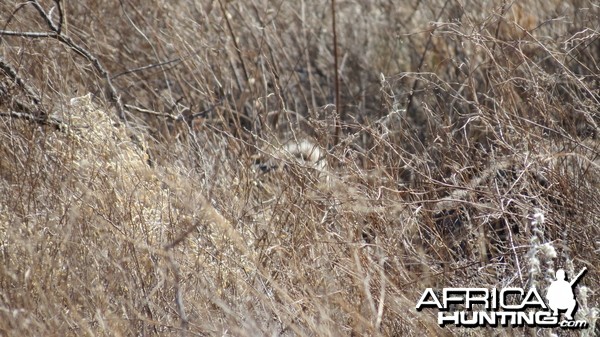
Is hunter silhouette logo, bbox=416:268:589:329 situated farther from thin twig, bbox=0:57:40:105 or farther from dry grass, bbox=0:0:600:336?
thin twig, bbox=0:57:40:105

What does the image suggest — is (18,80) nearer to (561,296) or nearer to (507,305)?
(507,305)

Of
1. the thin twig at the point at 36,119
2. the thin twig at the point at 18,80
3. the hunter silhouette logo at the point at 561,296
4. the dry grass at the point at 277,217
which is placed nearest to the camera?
the hunter silhouette logo at the point at 561,296

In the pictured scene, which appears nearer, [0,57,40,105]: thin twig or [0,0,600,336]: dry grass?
[0,0,600,336]: dry grass

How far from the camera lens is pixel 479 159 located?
3.61m

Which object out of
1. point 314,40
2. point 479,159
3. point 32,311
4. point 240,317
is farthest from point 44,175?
point 314,40

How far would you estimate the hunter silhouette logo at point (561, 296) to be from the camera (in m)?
2.71

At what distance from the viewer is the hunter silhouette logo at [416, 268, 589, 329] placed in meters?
2.71

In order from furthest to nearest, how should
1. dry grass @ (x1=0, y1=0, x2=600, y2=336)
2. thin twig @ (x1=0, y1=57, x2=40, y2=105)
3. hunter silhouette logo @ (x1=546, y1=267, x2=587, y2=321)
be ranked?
thin twig @ (x1=0, y1=57, x2=40, y2=105), dry grass @ (x1=0, y1=0, x2=600, y2=336), hunter silhouette logo @ (x1=546, y1=267, x2=587, y2=321)

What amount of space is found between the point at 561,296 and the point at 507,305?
0.20 meters

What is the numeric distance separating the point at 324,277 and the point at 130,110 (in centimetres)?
224

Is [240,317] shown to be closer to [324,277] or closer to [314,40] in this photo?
[324,277]

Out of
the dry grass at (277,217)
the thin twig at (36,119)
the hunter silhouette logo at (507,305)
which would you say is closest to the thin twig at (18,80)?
the dry grass at (277,217)

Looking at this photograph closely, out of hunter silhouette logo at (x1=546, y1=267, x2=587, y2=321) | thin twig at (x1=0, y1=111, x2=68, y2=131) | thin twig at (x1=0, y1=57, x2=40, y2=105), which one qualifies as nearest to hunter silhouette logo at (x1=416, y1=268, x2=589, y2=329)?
hunter silhouette logo at (x1=546, y1=267, x2=587, y2=321)

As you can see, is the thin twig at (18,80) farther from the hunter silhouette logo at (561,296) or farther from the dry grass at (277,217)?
the hunter silhouette logo at (561,296)
